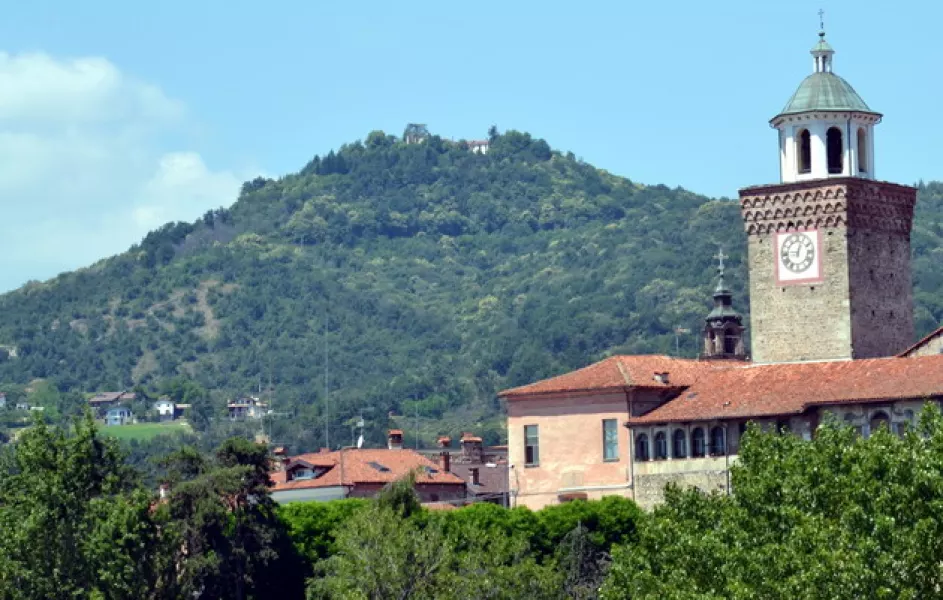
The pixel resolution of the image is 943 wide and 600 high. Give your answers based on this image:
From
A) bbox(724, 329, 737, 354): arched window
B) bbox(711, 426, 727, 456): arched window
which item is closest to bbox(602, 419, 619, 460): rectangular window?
bbox(711, 426, 727, 456): arched window

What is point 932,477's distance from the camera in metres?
62.4

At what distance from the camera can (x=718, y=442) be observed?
308ft

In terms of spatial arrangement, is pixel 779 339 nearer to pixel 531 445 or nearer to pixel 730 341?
pixel 531 445

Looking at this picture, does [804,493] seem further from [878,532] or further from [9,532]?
[9,532]

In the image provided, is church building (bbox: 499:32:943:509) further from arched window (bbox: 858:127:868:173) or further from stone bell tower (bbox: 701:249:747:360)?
stone bell tower (bbox: 701:249:747:360)

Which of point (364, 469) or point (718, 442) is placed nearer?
point (718, 442)

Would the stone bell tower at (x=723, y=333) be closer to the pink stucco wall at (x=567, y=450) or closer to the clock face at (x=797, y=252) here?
the pink stucco wall at (x=567, y=450)

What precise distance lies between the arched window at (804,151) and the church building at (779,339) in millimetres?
40

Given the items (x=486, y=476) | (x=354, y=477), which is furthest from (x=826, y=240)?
(x=486, y=476)

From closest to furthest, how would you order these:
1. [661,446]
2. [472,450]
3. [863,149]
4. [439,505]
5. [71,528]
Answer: [71,528], [661,446], [863,149], [439,505], [472,450]

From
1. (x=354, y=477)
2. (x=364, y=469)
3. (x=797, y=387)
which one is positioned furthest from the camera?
(x=364, y=469)

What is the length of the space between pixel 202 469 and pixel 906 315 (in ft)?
95.6

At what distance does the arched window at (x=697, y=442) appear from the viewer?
310 feet

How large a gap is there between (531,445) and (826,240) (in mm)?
14498
